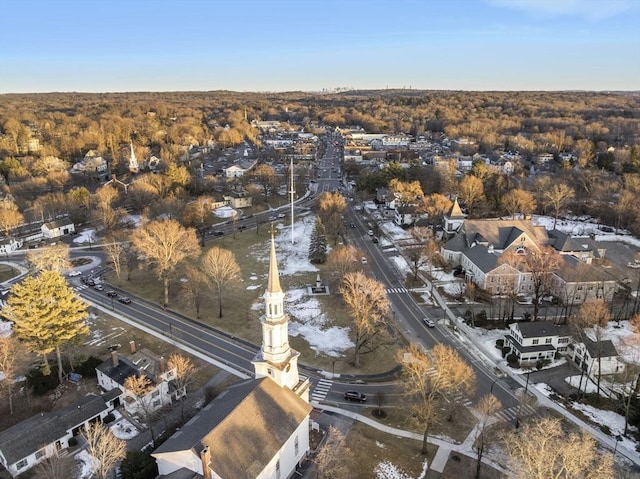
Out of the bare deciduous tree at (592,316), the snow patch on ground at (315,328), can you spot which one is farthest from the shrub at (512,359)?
the snow patch on ground at (315,328)

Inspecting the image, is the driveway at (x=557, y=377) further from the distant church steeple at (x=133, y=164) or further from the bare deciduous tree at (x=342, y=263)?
the distant church steeple at (x=133, y=164)

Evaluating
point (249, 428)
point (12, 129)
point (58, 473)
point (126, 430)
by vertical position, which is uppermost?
point (12, 129)

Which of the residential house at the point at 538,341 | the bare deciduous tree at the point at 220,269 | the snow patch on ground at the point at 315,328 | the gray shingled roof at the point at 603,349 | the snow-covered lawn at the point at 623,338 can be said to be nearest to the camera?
the snow-covered lawn at the point at 623,338

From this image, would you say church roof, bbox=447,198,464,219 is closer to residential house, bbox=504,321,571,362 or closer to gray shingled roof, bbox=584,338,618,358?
residential house, bbox=504,321,571,362

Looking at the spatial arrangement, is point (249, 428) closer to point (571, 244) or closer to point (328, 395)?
point (328, 395)

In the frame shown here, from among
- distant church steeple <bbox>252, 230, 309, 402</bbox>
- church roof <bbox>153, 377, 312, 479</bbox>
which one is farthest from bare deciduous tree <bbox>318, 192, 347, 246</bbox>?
church roof <bbox>153, 377, 312, 479</bbox>

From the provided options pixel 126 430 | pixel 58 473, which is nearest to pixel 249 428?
pixel 58 473
